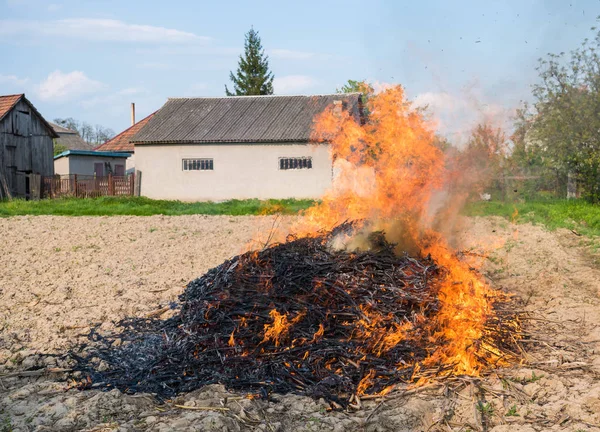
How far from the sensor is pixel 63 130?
61.1 m

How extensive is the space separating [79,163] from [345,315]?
36985 millimetres

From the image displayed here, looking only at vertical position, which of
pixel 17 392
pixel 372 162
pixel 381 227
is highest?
pixel 372 162

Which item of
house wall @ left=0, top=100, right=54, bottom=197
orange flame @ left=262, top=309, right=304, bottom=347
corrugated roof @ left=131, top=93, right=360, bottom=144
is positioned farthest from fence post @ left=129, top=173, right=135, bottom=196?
orange flame @ left=262, top=309, right=304, bottom=347

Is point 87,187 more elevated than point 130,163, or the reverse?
point 130,163

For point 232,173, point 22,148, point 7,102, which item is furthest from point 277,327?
point 7,102

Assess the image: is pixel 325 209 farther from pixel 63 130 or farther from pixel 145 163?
pixel 63 130

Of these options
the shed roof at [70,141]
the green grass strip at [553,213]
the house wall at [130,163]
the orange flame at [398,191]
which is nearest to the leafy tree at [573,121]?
the green grass strip at [553,213]

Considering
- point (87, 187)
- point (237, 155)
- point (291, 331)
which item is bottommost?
point (291, 331)

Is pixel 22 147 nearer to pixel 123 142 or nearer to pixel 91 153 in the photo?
pixel 91 153

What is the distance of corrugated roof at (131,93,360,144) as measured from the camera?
29047 millimetres

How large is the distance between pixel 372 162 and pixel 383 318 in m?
3.51

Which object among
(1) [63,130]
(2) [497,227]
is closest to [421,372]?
(2) [497,227]

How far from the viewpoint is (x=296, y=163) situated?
28406 millimetres

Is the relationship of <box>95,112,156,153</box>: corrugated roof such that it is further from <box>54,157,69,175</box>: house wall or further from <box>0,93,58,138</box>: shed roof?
<box>0,93,58,138</box>: shed roof
